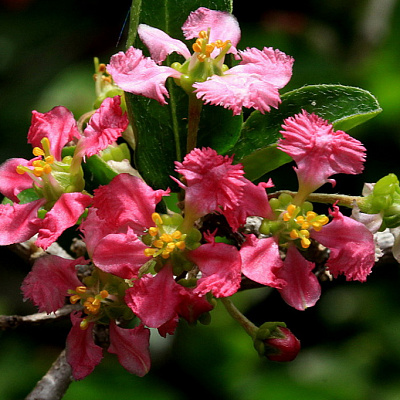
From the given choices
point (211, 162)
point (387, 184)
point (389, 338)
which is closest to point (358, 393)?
point (389, 338)

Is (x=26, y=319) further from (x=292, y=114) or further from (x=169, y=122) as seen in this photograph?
(x=292, y=114)

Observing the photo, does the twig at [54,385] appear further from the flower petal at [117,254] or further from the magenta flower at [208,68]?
the magenta flower at [208,68]

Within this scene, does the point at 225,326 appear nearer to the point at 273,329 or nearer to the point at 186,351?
the point at 186,351

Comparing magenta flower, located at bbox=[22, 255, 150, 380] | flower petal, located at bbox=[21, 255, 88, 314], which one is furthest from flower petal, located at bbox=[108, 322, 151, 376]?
flower petal, located at bbox=[21, 255, 88, 314]

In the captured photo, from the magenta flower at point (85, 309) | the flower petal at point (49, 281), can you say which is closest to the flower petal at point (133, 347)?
the magenta flower at point (85, 309)

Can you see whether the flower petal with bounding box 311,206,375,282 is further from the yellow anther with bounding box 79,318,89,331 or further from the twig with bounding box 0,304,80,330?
the twig with bounding box 0,304,80,330

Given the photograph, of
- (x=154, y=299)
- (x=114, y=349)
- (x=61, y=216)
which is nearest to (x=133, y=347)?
(x=114, y=349)

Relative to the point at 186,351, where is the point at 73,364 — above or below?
above
